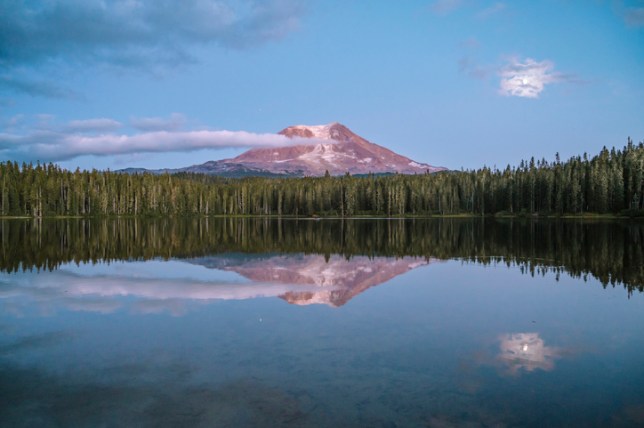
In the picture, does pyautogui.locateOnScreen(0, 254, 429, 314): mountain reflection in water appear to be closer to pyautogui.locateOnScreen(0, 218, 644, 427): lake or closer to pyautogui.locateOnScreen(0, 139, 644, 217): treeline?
pyautogui.locateOnScreen(0, 218, 644, 427): lake

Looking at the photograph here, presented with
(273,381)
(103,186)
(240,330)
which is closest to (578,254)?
(240,330)

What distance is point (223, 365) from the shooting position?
39.5 feet

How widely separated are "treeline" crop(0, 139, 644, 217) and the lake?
4262 inches

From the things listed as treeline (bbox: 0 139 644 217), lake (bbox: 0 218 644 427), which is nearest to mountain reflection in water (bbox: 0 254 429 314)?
lake (bbox: 0 218 644 427)

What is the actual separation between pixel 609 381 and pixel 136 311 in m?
15.2

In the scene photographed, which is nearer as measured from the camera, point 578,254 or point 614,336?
point 614,336

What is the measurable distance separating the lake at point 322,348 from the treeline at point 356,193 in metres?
108

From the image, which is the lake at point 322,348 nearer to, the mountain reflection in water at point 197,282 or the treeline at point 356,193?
the mountain reflection in water at point 197,282

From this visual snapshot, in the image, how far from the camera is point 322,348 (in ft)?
44.3

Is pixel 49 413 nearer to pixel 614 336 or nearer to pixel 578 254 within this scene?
pixel 614 336

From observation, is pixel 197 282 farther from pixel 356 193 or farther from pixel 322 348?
pixel 356 193

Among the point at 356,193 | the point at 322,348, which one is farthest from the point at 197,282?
the point at 356,193

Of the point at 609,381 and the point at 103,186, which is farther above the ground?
the point at 103,186

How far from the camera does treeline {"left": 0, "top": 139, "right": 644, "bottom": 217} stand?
124250 millimetres
